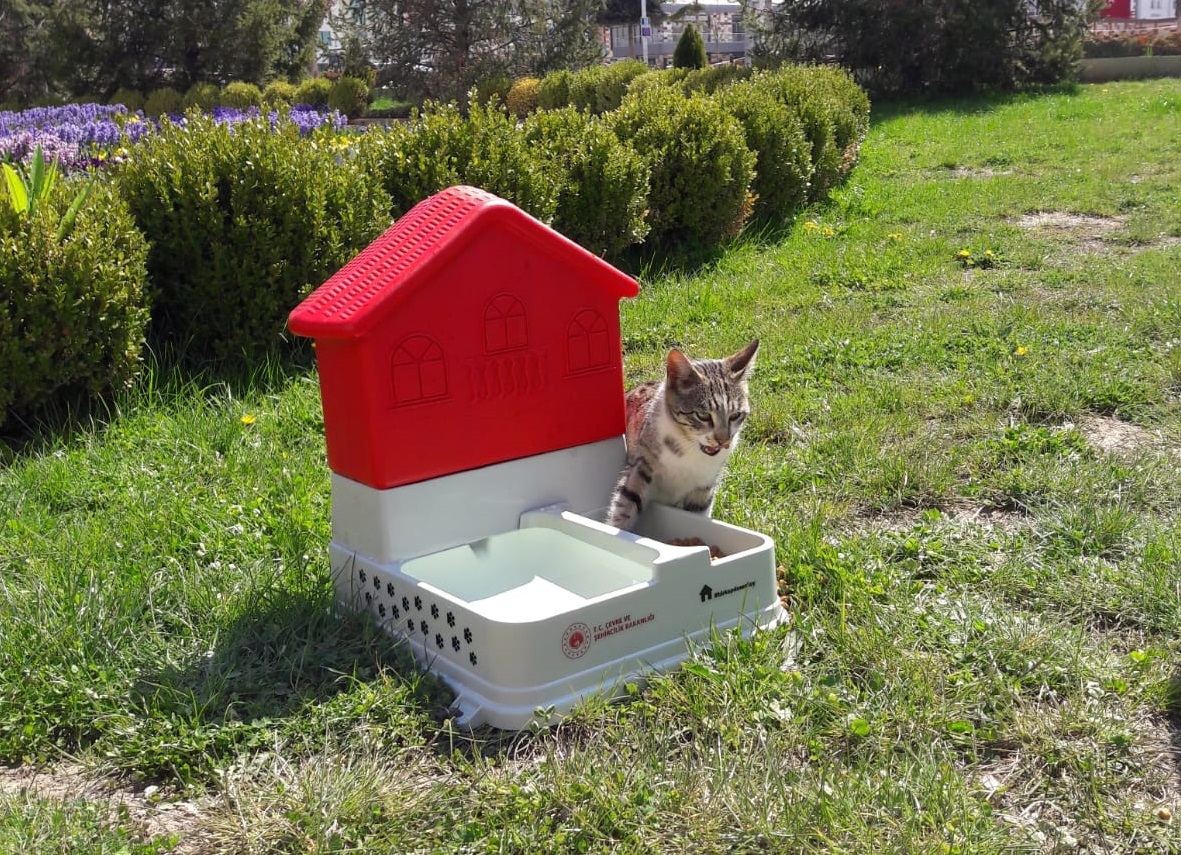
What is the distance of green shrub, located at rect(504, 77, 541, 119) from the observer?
2503 cm

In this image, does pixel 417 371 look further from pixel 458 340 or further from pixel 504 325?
pixel 504 325

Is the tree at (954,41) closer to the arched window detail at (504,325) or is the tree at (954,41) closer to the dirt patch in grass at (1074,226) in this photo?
the dirt patch in grass at (1074,226)

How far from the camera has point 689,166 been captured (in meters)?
8.23

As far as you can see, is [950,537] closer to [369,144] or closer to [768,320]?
[768,320]

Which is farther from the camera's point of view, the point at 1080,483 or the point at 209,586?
the point at 1080,483

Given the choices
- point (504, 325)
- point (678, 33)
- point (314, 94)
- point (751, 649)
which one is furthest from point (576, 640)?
point (678, 33)

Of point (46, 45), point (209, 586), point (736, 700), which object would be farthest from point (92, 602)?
point (46, 45)

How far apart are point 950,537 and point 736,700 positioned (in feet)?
4.57

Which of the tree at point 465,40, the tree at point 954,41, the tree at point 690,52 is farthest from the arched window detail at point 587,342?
the tree at point 465,40

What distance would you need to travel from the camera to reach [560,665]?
284cm

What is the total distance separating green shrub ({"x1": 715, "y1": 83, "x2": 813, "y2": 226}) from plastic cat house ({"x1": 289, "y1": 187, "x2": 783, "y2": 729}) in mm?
6116

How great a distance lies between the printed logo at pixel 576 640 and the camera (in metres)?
2.83

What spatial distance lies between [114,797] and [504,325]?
165cm

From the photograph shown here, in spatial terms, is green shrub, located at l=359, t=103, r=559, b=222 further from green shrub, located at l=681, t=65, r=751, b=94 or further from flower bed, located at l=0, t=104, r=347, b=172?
green shrub, located at l=681, t=65, r=751, b=94
